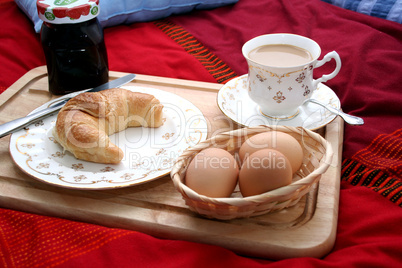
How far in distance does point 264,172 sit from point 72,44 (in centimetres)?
62

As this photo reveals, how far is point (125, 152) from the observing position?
92cm

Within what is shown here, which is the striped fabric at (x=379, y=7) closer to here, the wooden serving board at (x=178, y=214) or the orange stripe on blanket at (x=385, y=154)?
the orange stripe on blanket at (x=385, y=154)

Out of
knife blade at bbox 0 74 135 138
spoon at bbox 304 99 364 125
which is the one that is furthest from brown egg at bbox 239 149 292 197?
knife blade at bbox 0 74 135 138

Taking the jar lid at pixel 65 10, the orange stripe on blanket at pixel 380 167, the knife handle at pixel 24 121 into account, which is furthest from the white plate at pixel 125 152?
the orange stripe on blanket at pixel 380 167

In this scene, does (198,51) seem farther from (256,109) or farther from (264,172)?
(264,172)

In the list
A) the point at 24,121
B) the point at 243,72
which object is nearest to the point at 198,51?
the point at 243,72

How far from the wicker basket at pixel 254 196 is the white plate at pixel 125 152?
11 cm

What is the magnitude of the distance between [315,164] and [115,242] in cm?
40

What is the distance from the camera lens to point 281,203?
725 mm

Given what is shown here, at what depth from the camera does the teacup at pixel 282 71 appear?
0.96 meters

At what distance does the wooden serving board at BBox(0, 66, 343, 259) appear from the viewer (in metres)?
0.72

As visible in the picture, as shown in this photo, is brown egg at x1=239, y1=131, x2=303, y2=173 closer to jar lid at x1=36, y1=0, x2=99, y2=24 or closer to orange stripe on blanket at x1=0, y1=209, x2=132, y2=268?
orange stripe on blanket at x1=0, y1=209, x2=132, y2=268

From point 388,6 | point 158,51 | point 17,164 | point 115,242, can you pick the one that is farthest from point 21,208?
point 388,6

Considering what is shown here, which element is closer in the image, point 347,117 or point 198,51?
point 347,117
